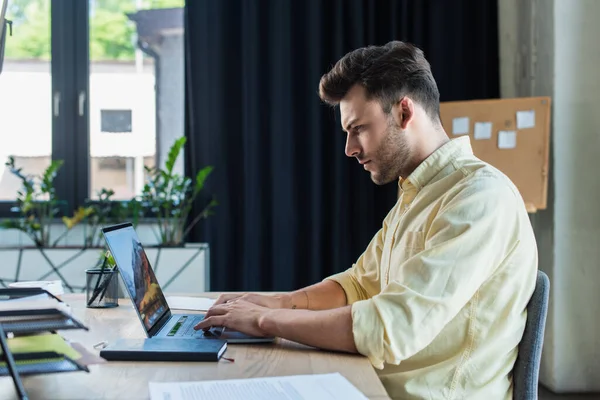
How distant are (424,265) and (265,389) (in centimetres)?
36

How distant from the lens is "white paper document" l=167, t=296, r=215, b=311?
1.71 metres

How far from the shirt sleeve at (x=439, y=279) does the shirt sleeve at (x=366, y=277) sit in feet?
1.40

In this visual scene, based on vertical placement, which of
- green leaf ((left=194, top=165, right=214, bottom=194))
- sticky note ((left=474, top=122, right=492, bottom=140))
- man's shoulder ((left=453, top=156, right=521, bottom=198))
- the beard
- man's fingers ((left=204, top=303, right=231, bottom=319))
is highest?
sticky note ((left=474, top=122, right=492, bottom=140))

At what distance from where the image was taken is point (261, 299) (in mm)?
1594

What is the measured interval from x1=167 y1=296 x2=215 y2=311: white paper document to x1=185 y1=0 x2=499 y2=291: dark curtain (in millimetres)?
1748

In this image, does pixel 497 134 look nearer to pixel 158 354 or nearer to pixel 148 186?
pixel 148 186

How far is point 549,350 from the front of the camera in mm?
3229

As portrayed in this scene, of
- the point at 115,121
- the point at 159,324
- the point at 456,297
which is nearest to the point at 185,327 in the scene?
the point at 159,324

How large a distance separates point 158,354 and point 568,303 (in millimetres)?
2500

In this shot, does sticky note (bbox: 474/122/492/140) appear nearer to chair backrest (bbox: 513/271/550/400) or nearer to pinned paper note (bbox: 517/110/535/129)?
pinned paper note (bbox: 517/110/535/129)

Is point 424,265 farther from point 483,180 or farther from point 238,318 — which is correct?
point 238,318

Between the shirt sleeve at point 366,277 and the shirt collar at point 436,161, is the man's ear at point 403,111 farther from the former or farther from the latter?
the shirt sleeve at point 366,277

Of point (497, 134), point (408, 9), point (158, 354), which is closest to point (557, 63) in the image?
point (497, 134)

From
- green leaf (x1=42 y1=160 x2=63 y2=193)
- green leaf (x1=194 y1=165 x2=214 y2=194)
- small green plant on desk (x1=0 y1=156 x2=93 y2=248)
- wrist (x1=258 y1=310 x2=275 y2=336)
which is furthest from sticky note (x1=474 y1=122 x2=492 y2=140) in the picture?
wrist (x1=258 y1=310 x2=275 y2=336)
